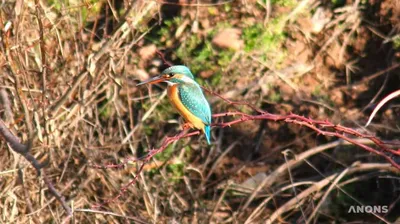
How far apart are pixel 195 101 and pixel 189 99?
0.04 metres

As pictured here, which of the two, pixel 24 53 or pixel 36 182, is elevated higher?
pixel 24 53

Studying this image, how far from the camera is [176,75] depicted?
345cm

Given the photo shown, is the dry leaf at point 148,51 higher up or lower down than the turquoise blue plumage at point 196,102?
lower down

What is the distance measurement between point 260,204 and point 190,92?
1336 mm

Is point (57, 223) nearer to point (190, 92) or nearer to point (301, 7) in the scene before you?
point (190, 92)

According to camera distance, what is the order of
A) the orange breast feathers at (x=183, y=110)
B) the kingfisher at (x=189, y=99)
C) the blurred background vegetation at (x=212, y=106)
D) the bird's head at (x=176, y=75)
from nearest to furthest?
1. the bird's head at (x=176, y=75)
2. the kingfisher at (x=189, y=99)
3. the orange breast feathers at (x=183, y=110)
4. the blurred background vegetation at (x=212, y=106)

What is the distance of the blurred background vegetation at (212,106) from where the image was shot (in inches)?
175

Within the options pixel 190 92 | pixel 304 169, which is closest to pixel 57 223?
pixel 190 92

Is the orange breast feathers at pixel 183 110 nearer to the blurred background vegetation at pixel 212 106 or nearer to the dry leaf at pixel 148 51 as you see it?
the blurred background vegetation at pixel 212 106

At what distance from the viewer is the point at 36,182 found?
14.8ft

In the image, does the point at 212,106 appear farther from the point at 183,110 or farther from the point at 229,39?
the point at 183,110

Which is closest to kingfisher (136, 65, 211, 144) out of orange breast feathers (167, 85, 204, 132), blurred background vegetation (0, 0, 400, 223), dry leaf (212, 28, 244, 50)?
orange breast feathers (167, 85, 204, 132)

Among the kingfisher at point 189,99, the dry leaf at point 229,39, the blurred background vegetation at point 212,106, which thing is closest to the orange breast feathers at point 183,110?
the kingfisher at point 189,99

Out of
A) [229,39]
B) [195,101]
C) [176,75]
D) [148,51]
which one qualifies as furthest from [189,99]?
[148,51]
